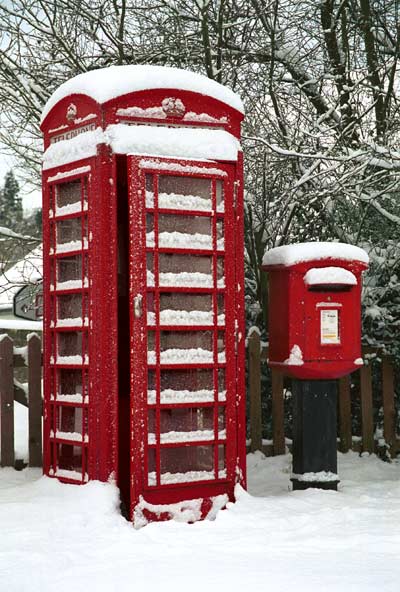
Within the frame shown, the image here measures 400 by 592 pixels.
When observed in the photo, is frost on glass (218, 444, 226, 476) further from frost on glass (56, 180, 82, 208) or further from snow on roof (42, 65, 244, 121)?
snow on roof (42, 65, 244, 121)

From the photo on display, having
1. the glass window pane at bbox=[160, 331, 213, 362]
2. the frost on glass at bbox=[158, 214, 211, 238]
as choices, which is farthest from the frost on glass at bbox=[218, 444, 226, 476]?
the frost on glass at bbox=[158, 214, 211, 238]

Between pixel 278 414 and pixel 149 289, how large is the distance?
8.35 ft

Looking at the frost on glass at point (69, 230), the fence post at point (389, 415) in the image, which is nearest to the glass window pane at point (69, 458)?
the frost on glass at point (69, 230)

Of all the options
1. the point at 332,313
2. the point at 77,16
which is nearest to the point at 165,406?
the point at 332,313

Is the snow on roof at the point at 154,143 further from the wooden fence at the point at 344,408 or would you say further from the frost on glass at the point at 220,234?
the wooden fence at the point at 344,408

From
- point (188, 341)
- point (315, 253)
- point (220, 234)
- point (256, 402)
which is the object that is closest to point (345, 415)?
point (256, 402)

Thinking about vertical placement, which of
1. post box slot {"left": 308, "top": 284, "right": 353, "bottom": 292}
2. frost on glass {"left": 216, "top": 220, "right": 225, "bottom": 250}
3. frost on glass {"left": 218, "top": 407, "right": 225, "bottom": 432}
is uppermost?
frost on glass {"left": 216, "top": 220, "right": 225, "bottom": 250}

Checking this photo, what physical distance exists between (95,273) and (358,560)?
2.33 meters

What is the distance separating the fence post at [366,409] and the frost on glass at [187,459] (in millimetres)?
2453

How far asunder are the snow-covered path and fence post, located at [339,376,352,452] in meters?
1.40

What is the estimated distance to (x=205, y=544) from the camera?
490cm

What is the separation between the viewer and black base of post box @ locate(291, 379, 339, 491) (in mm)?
6293

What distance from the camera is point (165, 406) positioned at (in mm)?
5527

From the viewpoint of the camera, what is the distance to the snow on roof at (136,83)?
18.0ft
